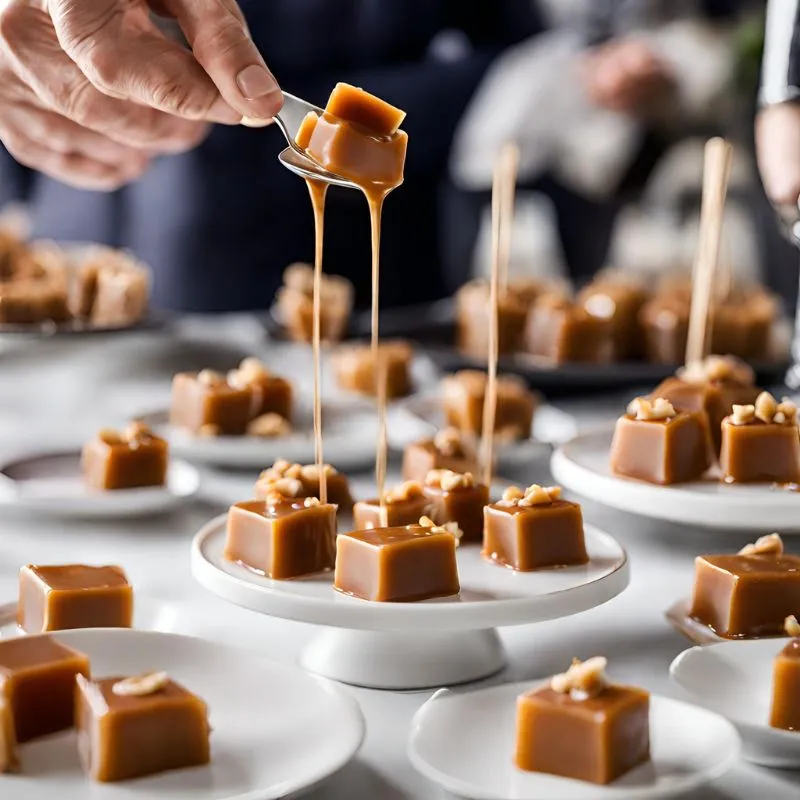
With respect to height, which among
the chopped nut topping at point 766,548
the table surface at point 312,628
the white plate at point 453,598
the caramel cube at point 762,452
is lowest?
the table surface at point 312,628

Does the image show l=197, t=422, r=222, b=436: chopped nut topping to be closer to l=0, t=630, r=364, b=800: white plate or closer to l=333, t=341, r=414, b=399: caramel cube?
l=333, t=341, r=414, b=399: caramel cube

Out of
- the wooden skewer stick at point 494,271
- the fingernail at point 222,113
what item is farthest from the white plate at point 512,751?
the fingernail at point 222,113

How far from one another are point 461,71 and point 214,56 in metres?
3.05

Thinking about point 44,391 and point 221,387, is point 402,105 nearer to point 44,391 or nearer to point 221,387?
point 44,391

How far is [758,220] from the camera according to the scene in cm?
517

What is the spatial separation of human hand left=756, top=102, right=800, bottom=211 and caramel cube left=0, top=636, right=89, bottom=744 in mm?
1507

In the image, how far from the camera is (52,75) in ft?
5.55

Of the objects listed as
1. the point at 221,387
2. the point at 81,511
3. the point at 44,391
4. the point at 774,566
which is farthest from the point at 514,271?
the point at 774,566

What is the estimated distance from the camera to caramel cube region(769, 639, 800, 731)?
1.13 m

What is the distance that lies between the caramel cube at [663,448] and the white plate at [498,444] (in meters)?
0.46

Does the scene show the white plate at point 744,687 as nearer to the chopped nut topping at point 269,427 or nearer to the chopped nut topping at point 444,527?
the chopped nut topping at point 444,527

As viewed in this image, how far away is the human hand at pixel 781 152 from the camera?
7.25ft

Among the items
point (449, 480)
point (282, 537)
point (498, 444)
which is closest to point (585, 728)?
point (282, 537)

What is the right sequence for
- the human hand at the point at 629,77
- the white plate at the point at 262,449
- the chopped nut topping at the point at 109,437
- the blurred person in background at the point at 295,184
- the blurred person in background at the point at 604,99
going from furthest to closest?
the blurred person in background at the point at 604,99 → the human hand at the point at 629,77 → the blurred person in background at the point at 295,184 → the white plate at the point at 262,449 → the chopped nut topping at the point at 109,437
